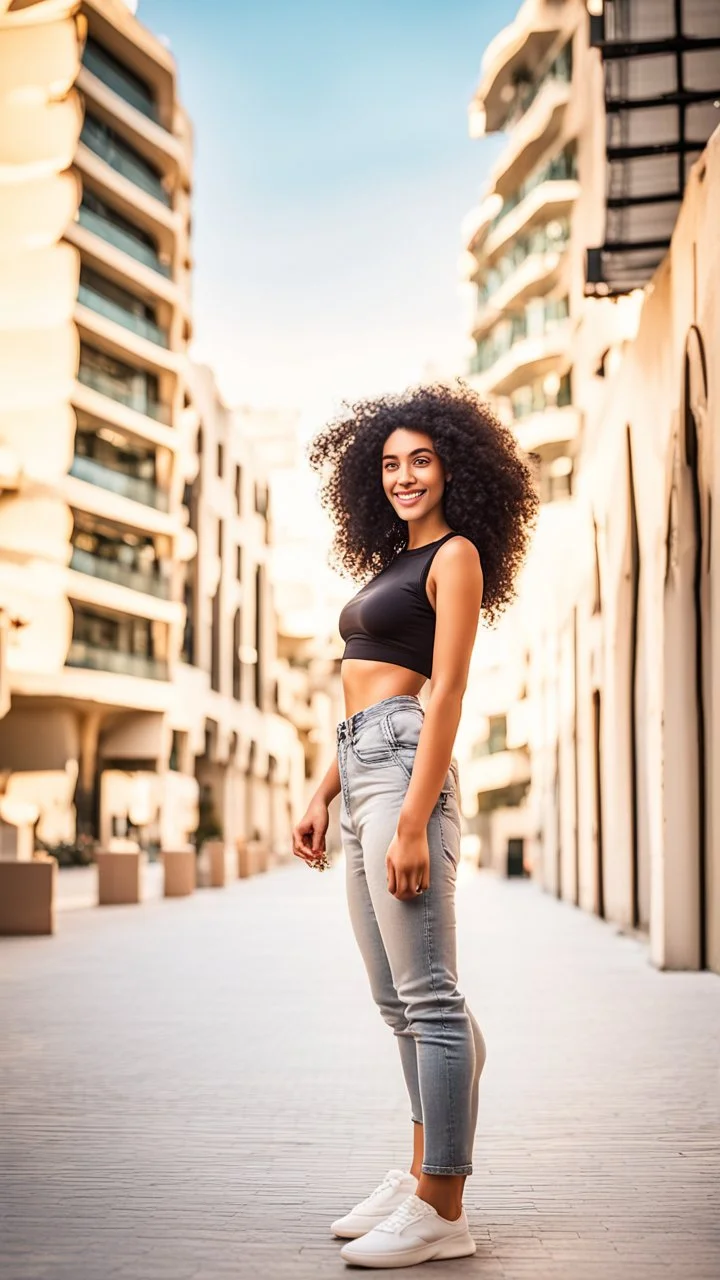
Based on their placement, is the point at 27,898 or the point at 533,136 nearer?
the point at 27,898

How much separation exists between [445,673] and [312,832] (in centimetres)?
85

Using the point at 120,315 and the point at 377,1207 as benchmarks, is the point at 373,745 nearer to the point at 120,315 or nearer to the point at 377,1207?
the point at 377,1207

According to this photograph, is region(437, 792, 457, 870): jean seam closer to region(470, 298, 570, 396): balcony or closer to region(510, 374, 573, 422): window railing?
region(470, 298, 570, 396): balcony

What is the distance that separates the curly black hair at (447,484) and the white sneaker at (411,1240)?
6.04 feet

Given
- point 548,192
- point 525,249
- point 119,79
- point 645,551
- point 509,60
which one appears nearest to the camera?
point 645,551

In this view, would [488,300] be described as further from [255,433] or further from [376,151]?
[255,433]

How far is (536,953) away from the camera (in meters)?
14.8

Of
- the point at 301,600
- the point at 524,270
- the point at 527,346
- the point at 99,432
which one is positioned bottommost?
the point at 301,600

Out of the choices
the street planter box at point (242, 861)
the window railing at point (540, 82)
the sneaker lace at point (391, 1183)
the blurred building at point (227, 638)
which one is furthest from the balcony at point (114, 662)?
the sneaker lace at point (391, 1183)

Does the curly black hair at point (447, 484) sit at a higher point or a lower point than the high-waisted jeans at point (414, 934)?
higher

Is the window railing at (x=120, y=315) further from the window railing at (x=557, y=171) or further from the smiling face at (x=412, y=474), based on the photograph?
the smiling face at (x=412, y=474)

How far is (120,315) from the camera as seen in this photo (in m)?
48.5

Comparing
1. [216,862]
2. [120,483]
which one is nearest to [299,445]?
[120,483]

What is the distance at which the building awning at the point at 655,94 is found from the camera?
11664 millimetres
